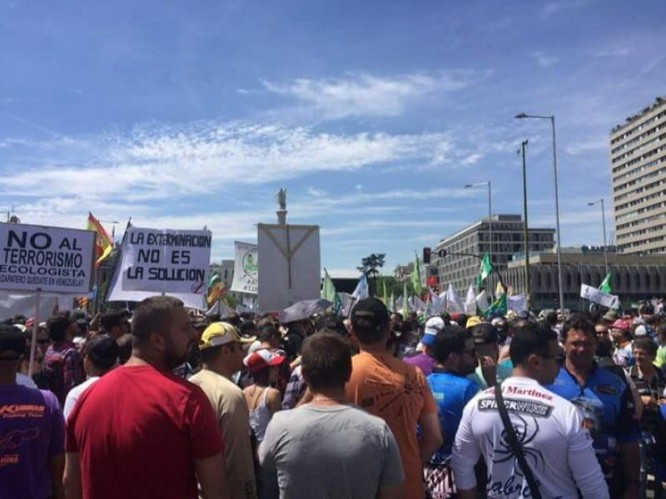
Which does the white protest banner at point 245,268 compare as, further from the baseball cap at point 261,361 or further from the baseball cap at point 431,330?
the baseball cap at point 261,361

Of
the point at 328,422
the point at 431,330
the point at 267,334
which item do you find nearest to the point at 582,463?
the point at 328,422

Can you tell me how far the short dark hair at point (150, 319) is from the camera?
280cm

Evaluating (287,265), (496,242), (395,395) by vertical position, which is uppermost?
(496,242)

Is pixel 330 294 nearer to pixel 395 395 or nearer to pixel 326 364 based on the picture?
pixel 395 395

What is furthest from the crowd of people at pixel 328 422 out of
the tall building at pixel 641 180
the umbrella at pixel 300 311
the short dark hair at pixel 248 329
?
the tall building at pixel 641 180

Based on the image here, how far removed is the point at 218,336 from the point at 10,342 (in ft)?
4.26

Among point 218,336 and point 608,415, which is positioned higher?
point 218,336

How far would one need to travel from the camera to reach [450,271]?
166 metres

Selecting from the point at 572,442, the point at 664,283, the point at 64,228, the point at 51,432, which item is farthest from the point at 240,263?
the point at 664,283

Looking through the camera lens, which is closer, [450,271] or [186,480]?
[186,480]

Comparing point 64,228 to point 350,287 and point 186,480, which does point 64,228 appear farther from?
point 350,287

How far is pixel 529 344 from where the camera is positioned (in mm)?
3389

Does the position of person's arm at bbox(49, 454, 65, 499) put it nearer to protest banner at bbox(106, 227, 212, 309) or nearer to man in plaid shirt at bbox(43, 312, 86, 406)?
man in plaid shirt at bbox(43, 312, 86, 406)

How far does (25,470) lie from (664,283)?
12945 cm
